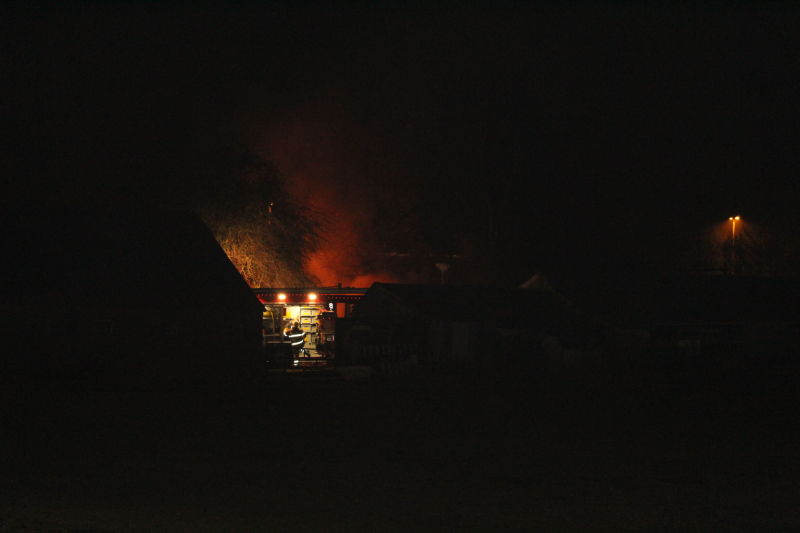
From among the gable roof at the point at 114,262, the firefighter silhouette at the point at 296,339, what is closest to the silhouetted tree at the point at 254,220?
the gable roof at the point at 114,262

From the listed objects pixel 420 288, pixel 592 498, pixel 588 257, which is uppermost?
pixel 588 257

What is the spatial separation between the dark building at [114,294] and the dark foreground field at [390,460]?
191 inches

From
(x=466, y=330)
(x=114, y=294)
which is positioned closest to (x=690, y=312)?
(x=466, y=330)

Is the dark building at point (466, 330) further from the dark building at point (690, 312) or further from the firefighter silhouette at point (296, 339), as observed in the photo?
the firefighter silhouette at point (296, 339)

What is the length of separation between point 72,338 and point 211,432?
14.1 meters

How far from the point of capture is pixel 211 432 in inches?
528

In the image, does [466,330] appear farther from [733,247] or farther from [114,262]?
[733,247]

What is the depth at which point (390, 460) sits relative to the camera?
1120 centimetres

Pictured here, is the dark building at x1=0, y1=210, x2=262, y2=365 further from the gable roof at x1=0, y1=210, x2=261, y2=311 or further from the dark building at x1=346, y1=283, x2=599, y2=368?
the dark building at x1=346, y1=283, x2=599, y2=368

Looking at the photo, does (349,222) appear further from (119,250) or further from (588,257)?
(119,250)

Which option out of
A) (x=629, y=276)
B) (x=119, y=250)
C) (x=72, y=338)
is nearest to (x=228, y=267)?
(x=119, y=250)

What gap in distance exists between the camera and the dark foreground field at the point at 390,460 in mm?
7820

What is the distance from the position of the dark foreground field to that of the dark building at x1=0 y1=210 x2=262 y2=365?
4858mm

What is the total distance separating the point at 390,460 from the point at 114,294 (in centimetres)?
1806
